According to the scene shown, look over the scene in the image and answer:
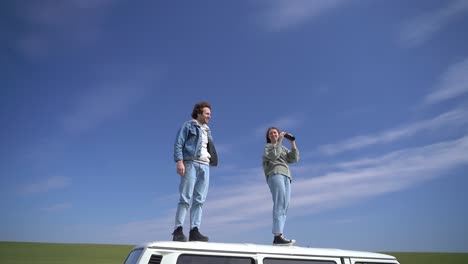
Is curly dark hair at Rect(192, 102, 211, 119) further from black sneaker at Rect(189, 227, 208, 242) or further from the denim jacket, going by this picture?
black sneaker at Rect(189, 227, 208, 242)

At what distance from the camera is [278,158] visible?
335 inches

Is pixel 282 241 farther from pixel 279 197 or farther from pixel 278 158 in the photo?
pixel 278 158

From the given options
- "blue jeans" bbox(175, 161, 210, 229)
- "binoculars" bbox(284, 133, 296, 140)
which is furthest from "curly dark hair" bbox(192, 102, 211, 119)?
"binoculars" bbox(284, 133, 296, 140)

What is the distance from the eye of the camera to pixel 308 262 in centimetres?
587

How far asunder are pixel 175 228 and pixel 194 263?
175 cm

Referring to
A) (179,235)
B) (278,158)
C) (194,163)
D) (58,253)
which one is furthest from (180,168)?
(58,253)

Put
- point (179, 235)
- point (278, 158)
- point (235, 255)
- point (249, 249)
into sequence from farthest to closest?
point (278, 158), point (179, 235), point (249, 249), point (235, 255)

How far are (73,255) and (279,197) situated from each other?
17.4m

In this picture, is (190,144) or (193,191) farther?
(190,144)

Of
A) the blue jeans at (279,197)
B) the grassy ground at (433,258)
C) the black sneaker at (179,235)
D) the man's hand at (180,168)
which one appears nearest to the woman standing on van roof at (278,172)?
the blue jeans at (279,197)

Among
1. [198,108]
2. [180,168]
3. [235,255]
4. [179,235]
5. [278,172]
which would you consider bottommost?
[235,255]

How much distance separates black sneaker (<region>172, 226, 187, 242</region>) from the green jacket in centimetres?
251

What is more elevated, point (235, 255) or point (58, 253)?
point (58, 253)

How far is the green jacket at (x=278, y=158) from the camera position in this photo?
8.40 m
